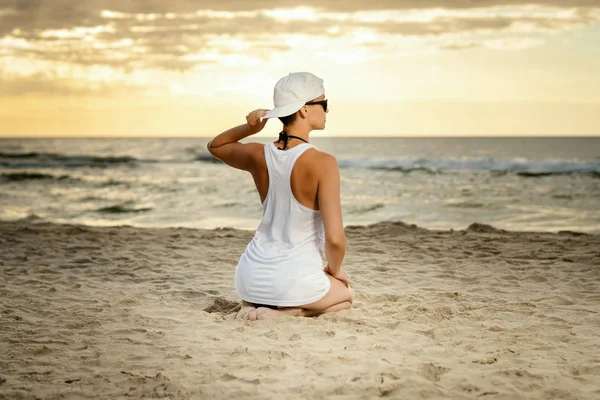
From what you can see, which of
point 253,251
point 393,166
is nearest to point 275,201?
point 253,251

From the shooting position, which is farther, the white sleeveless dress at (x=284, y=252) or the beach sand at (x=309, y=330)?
the white sleeveless dress at (x=284, y=252)

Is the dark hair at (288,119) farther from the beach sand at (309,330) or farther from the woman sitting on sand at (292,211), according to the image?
the beach sand at (309,330)

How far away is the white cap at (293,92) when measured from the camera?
4.29m

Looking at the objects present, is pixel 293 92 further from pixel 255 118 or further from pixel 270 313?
pixel 270 313

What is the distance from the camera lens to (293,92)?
429 centimetres

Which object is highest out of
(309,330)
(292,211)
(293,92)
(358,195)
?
(293,92)

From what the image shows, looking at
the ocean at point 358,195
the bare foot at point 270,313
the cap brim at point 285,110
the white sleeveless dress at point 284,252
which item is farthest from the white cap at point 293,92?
the ocean at point 358,195

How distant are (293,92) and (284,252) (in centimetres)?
112

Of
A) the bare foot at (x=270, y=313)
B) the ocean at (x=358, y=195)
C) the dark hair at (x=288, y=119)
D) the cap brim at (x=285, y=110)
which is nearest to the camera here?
the cap brim at (x=285, y=110)

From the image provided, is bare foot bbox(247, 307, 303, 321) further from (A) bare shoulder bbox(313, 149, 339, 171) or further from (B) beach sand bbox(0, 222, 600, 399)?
(A) bare shoulder bbox(313, 149, 339, 171)

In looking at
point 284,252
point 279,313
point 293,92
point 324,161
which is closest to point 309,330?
point 279,313

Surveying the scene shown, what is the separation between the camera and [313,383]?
132 inches

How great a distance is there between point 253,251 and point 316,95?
47.8 inches

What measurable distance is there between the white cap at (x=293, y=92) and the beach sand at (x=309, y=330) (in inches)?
58.2
